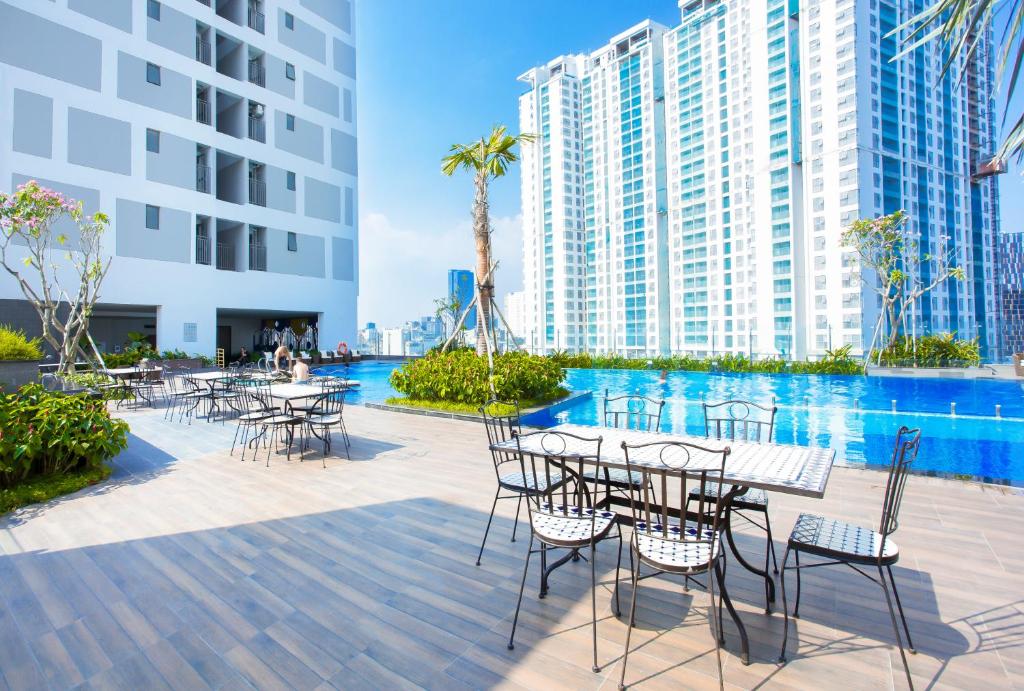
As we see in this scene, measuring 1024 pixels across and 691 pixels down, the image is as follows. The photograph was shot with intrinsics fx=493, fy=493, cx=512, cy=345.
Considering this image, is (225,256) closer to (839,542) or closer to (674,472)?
(674,472)

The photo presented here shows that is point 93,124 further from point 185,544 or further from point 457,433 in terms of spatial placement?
point 185,544

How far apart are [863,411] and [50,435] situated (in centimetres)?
1293

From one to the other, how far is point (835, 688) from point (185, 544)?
384cm

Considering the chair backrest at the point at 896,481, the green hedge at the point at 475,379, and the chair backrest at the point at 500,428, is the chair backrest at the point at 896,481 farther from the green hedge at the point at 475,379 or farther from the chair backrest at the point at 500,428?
the green hedge at the point at 475,379

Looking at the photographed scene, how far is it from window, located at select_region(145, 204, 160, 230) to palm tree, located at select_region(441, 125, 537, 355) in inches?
524

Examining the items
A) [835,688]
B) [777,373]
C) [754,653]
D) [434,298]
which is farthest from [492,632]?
[434,298]

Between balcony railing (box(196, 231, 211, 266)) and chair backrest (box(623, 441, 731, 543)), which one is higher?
balcony railing (box(196, 231, 211, 266))

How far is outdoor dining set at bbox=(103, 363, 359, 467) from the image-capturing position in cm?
611

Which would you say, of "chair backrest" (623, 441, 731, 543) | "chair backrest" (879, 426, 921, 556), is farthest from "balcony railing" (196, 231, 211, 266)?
"chair backrest" (879, 426, 921, 556)

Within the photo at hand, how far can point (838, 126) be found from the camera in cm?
2209

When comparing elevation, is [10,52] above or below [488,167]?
above

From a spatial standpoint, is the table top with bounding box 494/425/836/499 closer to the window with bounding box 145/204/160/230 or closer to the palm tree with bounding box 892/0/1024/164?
the palm tree with bounding box 892/0/1024/164

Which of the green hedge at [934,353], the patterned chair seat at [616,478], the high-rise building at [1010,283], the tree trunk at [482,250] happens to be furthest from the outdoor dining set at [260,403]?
the high-rise building at [1010,283]

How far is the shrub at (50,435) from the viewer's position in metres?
4.49
